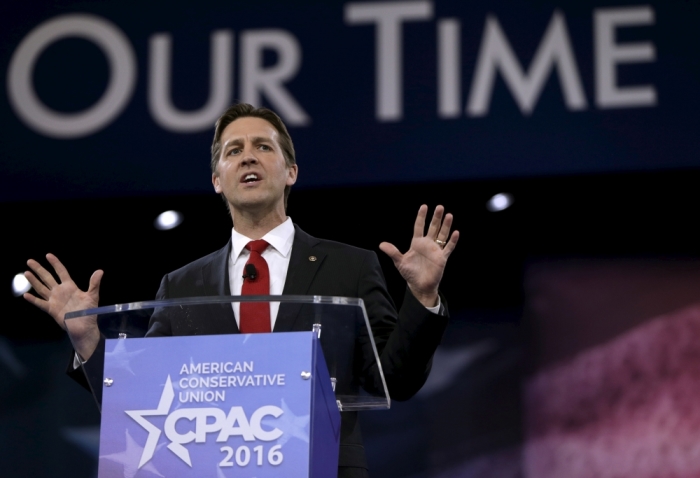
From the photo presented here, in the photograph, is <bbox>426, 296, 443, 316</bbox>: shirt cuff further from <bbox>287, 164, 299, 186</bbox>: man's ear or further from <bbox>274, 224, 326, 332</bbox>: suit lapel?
<bbox>287, 164, 299, 186</bbox>: man's ear

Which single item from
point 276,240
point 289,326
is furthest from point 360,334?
point 276,240

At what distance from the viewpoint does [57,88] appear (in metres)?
3.66

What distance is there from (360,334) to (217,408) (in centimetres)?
27

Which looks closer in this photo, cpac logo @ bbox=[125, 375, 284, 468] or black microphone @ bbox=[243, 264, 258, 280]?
cpac logo @ bbox=[125, 375, 284, 468]

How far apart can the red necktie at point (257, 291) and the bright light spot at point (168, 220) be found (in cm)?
155

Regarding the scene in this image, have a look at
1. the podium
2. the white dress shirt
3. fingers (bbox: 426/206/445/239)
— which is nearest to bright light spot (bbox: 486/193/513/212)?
the white dress shirt

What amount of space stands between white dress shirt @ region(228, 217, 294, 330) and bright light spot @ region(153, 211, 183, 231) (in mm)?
1474

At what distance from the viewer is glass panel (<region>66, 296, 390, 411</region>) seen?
1525 millimetres

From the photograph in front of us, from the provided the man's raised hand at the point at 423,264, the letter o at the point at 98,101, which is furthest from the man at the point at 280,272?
the letter o at the point at 98,101

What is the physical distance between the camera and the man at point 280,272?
1.88 m

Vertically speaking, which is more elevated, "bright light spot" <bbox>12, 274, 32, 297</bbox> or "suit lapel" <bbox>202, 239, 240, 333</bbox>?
"bright light spot" <bbox>12, 274, 32, 297</bbox>

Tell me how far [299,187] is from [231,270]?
47.9 inches

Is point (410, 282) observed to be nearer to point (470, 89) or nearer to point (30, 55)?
point (470, 89)

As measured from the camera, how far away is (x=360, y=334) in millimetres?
1597
